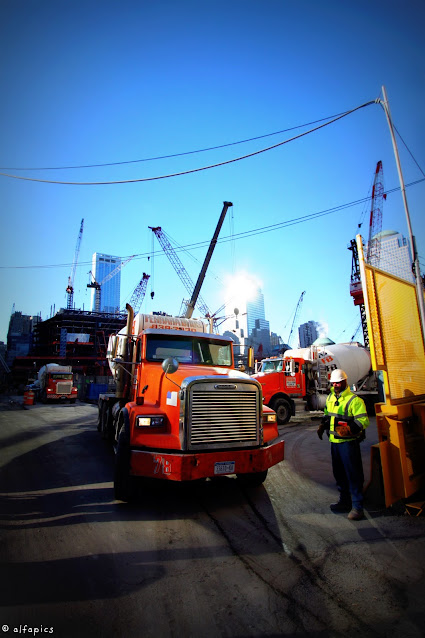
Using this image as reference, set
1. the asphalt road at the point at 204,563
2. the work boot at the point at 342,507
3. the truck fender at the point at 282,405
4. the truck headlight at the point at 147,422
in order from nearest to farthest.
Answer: the asphalt road at the point at 204,563
the work boot at the point at 342,507
the truck headlight at the point at 147,422
the truck fender at the point at 282,405

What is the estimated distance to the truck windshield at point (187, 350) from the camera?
6.54 m

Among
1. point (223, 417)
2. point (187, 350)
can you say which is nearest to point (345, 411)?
point (223, 417)

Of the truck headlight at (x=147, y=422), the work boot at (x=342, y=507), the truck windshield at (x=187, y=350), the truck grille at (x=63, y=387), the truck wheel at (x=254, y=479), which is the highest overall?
the truck windshield at (x=187, y=350)

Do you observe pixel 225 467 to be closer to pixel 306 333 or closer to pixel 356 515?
pixel 356 515

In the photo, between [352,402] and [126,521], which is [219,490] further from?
[352,402]

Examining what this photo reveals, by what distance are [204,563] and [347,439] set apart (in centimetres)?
244

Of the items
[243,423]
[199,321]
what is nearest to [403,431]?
[243,423]

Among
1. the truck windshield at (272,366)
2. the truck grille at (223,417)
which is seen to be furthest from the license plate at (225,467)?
the truck windshield at (272,366)

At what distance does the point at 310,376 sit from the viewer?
17547 millimetres

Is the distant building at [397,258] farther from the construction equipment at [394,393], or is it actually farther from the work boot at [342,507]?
the work boot at [342,507]

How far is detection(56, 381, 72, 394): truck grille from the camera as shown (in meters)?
31.3

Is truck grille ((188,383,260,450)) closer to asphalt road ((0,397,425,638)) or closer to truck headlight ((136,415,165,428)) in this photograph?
truck headlight ((136,415,165,428))

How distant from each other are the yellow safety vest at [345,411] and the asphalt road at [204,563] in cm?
110

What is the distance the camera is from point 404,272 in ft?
20.8
